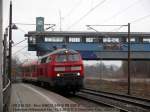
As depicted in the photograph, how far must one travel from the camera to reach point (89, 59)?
81312mm

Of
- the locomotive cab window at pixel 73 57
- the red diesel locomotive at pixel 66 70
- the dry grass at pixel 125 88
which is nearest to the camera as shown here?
the red diesel locomotive at pixel 66 70

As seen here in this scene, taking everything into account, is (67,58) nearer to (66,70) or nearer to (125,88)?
(66,70)

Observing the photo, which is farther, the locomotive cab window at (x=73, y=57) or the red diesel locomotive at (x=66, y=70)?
the locomotive cab window at (x=73, y=57)

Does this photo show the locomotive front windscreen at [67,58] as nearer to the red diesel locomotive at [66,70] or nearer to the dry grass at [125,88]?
the red diesel locomotive at [66,70]

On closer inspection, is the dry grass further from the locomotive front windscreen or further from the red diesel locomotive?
the locomotive front windscreen

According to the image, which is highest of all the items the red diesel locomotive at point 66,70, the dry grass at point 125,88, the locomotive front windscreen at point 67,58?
the locomotive front windscreen at point 67,58

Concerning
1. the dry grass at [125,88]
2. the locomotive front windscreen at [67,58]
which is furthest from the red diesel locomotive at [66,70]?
the dry grass at [125,88]

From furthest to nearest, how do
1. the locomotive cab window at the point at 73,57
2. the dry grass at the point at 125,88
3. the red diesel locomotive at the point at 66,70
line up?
the dry grass at the point at 125,88, the locomotive cab window at the point at 73,57, the red diesel locomotive at the point at 66,70

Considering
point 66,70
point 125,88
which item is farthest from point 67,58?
point 125,88

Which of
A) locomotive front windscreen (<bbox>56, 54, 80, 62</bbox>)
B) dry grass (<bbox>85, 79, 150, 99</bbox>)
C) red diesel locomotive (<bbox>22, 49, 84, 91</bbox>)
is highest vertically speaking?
locomotive front windscreen (<bbox>56, 54, 80, 62</bbox>)

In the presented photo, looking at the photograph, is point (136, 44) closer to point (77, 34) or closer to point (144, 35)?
point (144, 35)

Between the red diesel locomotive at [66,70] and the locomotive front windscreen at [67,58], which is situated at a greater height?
the locomotive front windscreen at [67,58]

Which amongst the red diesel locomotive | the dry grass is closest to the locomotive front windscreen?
the red diesel locomotive

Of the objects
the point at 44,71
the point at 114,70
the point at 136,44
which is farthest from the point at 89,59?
the point at 44,71
